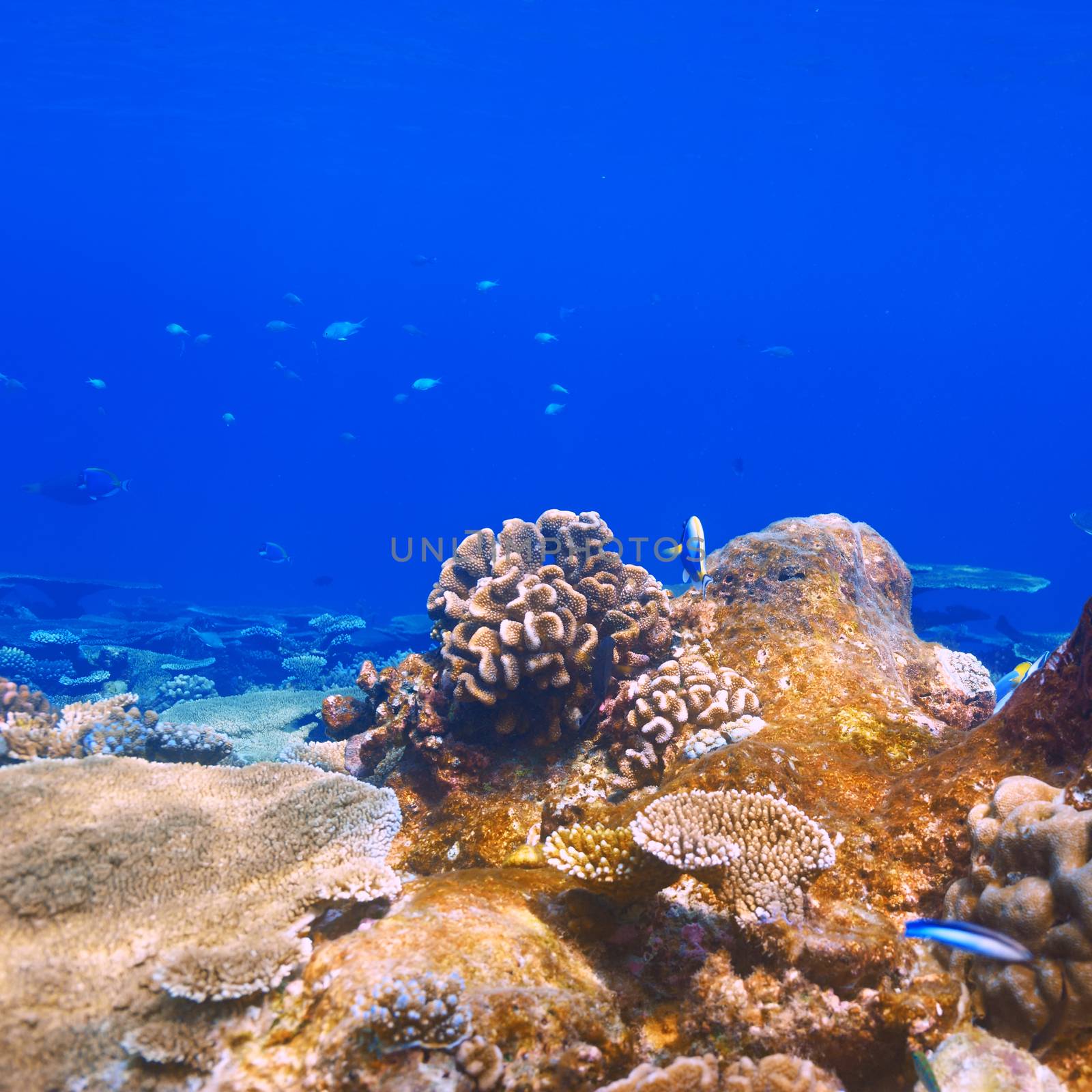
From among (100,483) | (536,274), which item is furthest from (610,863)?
(536,274)

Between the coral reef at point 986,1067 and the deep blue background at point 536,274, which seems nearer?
the coral reef at point 986,1067

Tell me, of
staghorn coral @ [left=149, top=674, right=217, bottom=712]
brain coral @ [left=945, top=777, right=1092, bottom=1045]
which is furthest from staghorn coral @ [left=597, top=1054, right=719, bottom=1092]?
staghorn coral @ [left=149, top=674, right=217, bottom=712]

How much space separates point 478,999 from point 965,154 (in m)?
71.9

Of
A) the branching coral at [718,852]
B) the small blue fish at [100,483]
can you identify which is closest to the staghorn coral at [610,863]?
the branching coral at [718,852]

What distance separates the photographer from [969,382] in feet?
416

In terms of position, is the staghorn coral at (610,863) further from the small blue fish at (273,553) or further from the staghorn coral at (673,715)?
the small blue fish at (273,553)

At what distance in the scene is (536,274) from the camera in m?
114

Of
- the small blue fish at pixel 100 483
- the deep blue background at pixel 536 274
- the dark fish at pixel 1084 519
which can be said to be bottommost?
the dark fish at pixel 1084 519

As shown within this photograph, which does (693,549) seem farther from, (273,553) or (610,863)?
(273,553)

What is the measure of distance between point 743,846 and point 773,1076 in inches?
34.2

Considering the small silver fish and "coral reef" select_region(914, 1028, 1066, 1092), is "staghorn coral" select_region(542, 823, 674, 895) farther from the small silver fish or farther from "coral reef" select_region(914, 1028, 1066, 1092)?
the small silver fish

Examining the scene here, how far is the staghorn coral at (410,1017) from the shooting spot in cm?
192

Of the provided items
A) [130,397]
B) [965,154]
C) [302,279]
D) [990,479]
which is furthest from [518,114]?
[990,479]

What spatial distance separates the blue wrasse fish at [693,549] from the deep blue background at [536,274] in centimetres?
3955
